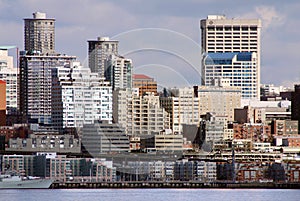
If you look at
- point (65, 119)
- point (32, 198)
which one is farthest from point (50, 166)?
point (65, 119)

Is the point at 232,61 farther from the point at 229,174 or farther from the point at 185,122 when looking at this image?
the point at 229,174

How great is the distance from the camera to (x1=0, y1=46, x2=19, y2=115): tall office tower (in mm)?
113262

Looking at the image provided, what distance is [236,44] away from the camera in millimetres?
138625

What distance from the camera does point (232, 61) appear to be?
135625 mm

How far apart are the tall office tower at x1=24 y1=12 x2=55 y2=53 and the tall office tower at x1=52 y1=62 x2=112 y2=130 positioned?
57.1 ft

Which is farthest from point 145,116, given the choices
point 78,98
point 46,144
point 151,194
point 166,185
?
point 151,194

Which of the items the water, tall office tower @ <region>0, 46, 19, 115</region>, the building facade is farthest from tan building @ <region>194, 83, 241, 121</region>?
the water

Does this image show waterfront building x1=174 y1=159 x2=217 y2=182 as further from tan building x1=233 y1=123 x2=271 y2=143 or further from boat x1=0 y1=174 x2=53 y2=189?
tan building x1=233 y1=123 x2=271 y2=143

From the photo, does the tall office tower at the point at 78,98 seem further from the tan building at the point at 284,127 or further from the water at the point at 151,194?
the water at the point at 151,194

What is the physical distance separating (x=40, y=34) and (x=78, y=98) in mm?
21879

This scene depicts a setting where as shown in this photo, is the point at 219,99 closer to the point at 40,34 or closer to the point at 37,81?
the point at 37,81

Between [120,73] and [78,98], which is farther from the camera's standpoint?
[120,73]

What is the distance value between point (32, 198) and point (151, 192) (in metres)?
8.02

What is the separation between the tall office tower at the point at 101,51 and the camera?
113m
